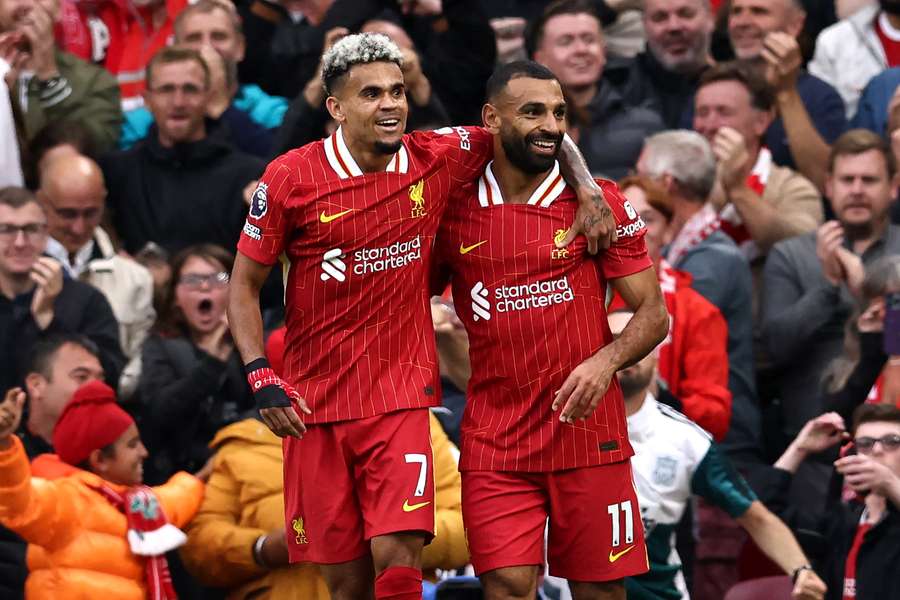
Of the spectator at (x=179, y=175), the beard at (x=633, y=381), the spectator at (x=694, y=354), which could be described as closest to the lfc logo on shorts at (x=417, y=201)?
the beard at (x=633, y=381)

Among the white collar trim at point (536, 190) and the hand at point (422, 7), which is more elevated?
the hand at point (422, 7)

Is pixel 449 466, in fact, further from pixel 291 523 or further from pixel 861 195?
pixel 861 195

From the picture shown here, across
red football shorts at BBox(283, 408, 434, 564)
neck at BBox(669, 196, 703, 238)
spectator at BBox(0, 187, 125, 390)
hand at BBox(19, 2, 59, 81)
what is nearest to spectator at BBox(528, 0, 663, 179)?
neck at BBox(669, 196, 703, 238)

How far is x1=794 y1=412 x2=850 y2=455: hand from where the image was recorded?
9.74m

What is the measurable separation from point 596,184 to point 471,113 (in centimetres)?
484

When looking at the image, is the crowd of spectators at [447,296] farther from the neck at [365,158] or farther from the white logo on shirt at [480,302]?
the neck at [365,158]

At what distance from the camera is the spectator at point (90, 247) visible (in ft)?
38.1

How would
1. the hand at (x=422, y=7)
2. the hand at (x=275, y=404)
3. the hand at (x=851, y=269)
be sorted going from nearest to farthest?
1. the hand at (x=275, y=404)
2. the hand at (x=851, y=269)
3. the hand at (x=422, y=7)

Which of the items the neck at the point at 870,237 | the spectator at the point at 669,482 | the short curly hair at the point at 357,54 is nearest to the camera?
the short curly hair at the point at 357,54

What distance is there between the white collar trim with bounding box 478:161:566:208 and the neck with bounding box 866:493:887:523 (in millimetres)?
2055

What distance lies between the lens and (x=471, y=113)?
522 inches

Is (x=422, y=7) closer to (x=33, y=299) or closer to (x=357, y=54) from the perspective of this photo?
(x=33, y=299)

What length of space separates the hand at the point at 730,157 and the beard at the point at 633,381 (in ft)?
8.45

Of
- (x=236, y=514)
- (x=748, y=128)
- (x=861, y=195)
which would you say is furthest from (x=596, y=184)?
(x=748, y=128)
